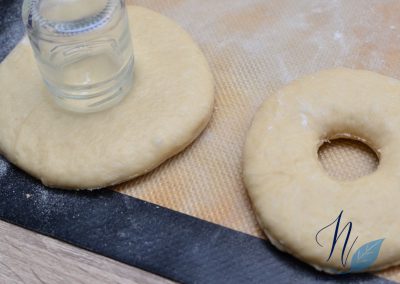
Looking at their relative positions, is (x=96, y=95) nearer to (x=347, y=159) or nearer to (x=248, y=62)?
(x=248, y=62)

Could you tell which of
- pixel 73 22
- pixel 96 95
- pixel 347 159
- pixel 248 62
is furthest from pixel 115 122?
pixel 347 159

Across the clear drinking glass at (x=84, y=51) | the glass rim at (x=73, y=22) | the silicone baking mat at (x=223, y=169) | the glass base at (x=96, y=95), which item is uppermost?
the glass rim at (x=73, y=22)

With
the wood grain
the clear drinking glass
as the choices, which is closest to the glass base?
the clear drinking glass

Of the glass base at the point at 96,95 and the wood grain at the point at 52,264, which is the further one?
the glass base at the point at 96,95

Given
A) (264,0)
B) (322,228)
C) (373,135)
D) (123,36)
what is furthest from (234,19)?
(322,228)

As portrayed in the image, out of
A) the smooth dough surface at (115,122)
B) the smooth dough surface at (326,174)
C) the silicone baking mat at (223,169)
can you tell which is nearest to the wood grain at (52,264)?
the silicone baking mat at (223,169)

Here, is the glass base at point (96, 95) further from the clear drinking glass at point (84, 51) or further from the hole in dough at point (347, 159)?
the hole in dough at point (347, 159)

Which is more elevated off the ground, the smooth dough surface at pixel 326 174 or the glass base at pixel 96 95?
the glass base at pixel 96 95
